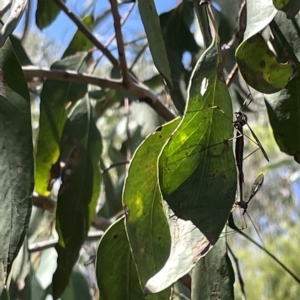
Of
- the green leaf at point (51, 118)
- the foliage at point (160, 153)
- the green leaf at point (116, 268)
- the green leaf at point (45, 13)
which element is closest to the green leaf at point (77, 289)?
the foliage at point (160, 153)

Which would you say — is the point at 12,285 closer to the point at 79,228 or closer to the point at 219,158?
the point at 79,228

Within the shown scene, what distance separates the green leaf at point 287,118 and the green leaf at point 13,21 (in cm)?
28

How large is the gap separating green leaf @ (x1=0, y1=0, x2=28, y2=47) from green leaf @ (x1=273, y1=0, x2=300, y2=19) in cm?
17

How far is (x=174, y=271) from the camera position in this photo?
0.36 m

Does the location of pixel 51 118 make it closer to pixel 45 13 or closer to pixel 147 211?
pixel 45 13

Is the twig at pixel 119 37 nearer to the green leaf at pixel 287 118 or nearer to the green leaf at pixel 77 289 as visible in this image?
the green leaf at pixel 287 118

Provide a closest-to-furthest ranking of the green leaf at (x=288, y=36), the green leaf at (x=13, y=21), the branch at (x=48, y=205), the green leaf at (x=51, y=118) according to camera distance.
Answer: the green leaf at (x=13, y=21), the green leaf at (x=288, y=36), the green leaf at (x=51, y=118), the branch at (x=48, y=205)

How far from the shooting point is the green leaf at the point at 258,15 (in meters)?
0.36

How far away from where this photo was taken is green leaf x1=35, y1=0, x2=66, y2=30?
31.6 inches

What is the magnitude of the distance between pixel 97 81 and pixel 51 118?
109 mm

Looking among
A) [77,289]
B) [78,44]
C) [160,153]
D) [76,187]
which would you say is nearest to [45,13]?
[78,44]

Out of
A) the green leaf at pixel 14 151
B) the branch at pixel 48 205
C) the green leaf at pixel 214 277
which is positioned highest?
the green leaf at pixel 14 151

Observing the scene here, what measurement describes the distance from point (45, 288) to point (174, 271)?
0.58 m

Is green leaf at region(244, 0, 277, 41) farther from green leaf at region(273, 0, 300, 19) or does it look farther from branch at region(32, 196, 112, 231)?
branch at region(32, 196, 112, 231)
